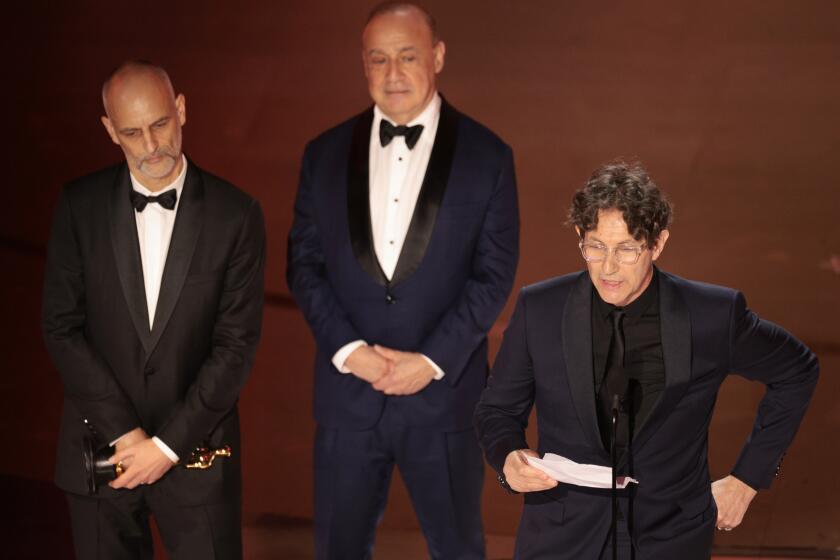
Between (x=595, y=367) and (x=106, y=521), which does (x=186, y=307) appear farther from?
(x=595, y=367)

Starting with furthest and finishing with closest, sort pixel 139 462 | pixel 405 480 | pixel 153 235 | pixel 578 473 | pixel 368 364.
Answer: pixel 405 480
pixel 368 364
pixel 153 235
pixel 139 462
pixel 578 473

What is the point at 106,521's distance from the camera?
3.52 metres

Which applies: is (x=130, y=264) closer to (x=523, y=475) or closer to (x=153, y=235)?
(x=153, y=235)

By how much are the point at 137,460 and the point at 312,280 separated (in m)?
0.86

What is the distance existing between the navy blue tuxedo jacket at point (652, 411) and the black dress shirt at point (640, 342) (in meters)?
0.04

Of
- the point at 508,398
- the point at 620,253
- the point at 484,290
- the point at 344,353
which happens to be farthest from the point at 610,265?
the point at 344,353

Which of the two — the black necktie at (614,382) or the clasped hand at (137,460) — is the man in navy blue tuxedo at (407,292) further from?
the black necktie at (614,382)

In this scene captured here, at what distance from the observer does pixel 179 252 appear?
3523 millimetres

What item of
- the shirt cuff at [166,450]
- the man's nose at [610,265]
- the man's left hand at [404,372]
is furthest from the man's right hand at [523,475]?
the shirt cuff at [166,450]

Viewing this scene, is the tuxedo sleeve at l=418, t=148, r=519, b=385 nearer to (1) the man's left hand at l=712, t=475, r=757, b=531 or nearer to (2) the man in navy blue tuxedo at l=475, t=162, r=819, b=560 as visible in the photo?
(2) the man in navy blue tuxedo at l=475, t=162, r=819, b=560

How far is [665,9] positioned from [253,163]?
5.74 ft

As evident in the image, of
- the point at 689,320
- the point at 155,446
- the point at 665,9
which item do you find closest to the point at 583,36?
the point at 665,9

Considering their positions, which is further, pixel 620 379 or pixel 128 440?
pixel 128 440

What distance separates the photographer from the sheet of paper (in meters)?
2.78
